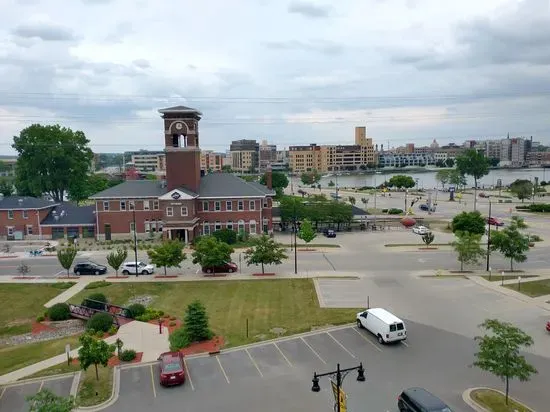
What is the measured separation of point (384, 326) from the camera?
26031 millimetres

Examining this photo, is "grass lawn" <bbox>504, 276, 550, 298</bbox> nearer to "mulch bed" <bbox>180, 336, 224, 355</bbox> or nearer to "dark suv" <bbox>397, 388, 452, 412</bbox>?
"dark suv" <bbox>397, 388, 452, 412</bbox>

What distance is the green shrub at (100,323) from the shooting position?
29141 mm

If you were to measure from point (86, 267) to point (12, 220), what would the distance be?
90.4 feet

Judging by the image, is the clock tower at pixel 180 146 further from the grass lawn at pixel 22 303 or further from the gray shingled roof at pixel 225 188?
the grass lawn at pixel 22 303

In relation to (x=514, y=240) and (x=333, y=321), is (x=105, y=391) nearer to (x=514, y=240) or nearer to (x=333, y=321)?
(x=333, y=321)

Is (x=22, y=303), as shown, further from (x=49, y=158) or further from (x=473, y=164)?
(x=473, y=164)

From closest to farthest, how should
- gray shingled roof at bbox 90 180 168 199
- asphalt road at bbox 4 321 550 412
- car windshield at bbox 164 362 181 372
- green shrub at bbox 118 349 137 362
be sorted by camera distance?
asphalt road at bbox 4 321 550 412, car windshield at bbox 164 362 181 372, green shrub at bbox 118 349 137 362, gray shingled roof at bbox 90 180 168 199

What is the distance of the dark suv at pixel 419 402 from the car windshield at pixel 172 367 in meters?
9.59

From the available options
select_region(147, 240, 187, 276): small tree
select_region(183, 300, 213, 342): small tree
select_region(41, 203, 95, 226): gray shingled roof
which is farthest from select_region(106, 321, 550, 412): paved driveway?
select_region(41, 203, 95, 226): gray shingled roof

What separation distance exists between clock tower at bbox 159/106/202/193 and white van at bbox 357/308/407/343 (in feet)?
126

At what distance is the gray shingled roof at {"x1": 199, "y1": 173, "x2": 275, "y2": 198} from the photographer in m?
63.1

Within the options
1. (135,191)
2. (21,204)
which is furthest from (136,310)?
(21,204)

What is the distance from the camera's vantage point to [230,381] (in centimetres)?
2209

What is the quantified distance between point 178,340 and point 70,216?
153 feet
